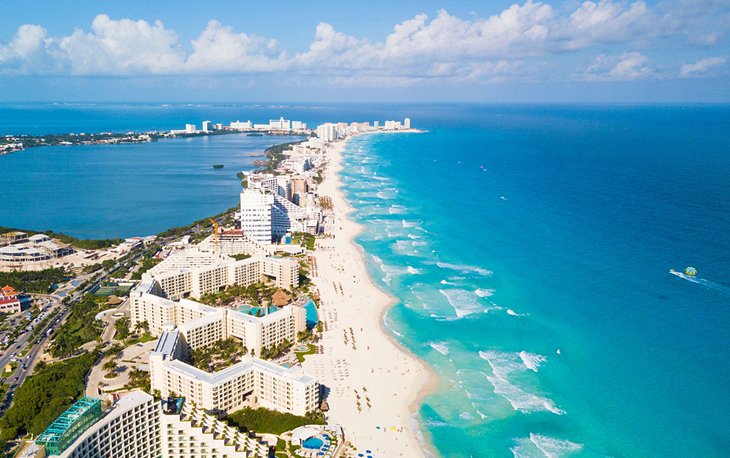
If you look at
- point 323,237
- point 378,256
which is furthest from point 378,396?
point 323,237

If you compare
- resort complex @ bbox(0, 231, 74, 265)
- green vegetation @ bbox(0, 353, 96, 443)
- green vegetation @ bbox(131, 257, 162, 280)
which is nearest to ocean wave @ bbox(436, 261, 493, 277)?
green vegetation @ bbox(131, 257, 162, 280)

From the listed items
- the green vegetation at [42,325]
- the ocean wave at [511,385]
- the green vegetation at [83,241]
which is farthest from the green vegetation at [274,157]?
the ocean wave at [511,385]

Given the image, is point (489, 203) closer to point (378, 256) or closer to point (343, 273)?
point (378, 256)

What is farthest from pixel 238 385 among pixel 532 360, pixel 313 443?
pixel 532 360

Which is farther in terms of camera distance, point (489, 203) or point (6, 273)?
point (489, 203)

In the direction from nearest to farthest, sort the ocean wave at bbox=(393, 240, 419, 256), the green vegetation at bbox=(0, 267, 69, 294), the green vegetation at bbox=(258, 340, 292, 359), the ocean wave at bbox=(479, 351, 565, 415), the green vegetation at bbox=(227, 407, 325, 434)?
1. the green vegetation at bbox=(227, 407, 325, 434)
2. the ocean wave at bbox=(479, 351, 565, 415)
3. the green vegetation at bbox=(258, 340, 292, 359)
4. the green vegetation at bbox=(0, 267, 69, 294)
5. the ocean wave at bbox=(393, 240, 419, 256)

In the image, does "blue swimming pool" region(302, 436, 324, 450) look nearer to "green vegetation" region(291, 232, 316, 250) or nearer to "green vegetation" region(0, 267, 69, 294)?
"green vegetation" region(0, 267, 69, 294)

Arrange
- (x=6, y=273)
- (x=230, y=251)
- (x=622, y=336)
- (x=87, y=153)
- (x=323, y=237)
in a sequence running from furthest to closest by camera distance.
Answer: (x=87, y=153)
(x=323, y=237)
(x=230, y=251)
(x=6, y=273)
(x=622, y=336)
